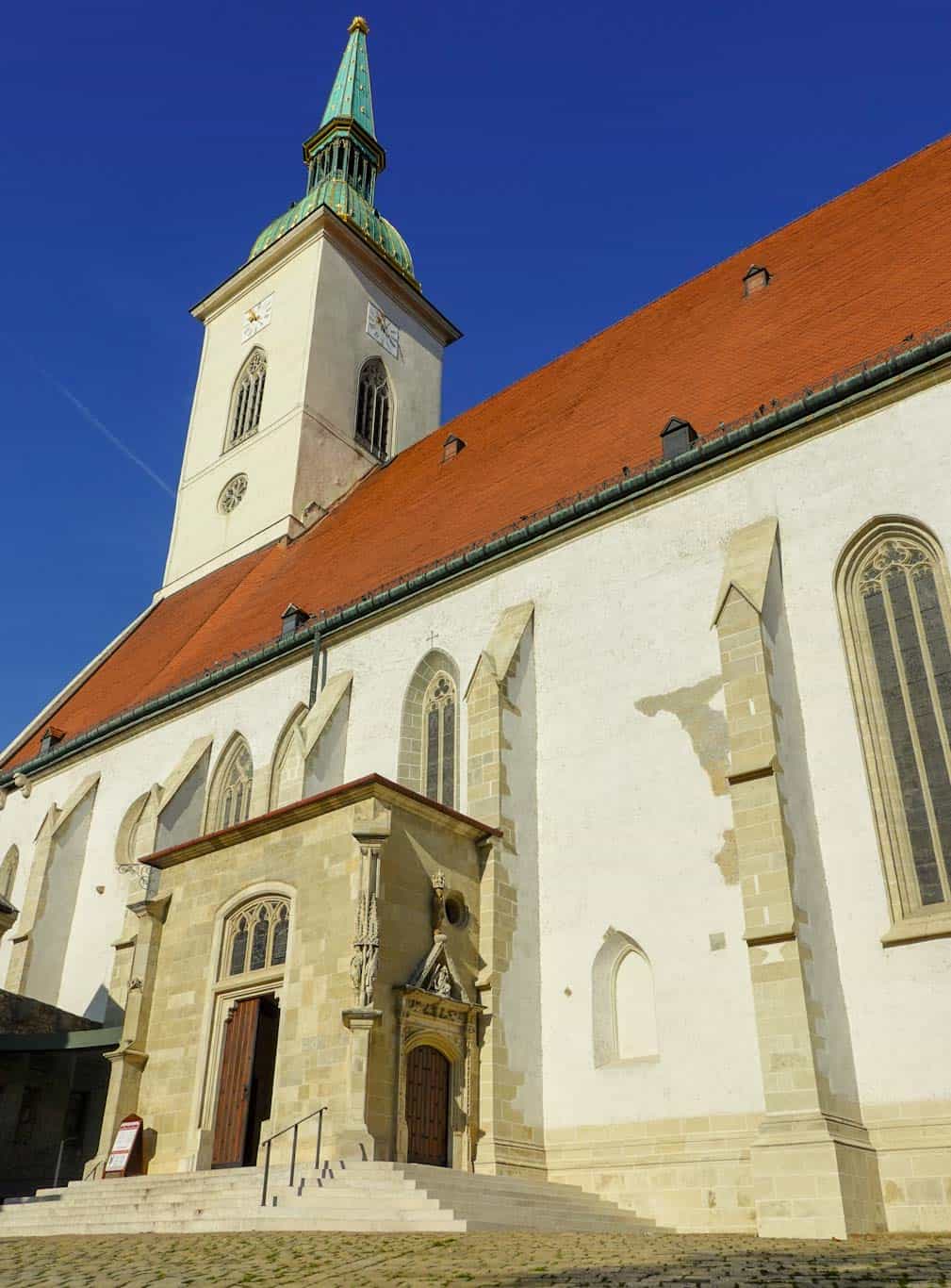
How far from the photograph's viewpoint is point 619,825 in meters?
13.2

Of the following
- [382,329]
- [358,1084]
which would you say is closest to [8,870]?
[358,1084]

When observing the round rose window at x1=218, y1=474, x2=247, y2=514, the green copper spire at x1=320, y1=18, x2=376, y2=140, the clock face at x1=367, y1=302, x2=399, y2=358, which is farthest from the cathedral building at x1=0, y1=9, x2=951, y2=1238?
the green copper spire at x1=320, y1=18, x2=376, y2=140

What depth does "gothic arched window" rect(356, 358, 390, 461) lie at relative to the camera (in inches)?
1158

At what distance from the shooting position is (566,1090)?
12.5m

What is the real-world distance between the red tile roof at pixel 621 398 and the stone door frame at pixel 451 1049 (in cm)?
747

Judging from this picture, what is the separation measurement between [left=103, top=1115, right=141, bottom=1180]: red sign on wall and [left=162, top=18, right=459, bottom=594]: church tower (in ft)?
49.7

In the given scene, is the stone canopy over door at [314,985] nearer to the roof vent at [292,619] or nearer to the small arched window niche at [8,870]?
the roof vent at [292,619]

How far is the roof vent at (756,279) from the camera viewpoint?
1842cm

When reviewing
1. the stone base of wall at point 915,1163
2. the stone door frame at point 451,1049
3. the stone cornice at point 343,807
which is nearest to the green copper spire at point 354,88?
the stone cornice at point 343,807

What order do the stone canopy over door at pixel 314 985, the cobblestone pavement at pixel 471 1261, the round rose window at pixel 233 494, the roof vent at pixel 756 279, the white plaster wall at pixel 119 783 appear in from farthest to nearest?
the round rose window at pixel 233 494 < the white plaster wall at pixel 119 783 < the roof vent at pixel 756 279 < the stone canopy over door at pixel 314 985 < the cobblestone pavement at pixel 471 1261

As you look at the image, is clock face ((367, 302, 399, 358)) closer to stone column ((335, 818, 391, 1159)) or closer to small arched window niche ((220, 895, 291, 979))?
small arched window niche ((220, 895, 291, 979))

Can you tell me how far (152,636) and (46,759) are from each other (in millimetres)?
4072

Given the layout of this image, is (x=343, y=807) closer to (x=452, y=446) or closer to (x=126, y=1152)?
(x=126, y=1152)

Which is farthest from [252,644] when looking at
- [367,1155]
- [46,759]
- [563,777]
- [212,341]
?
[212,341]
